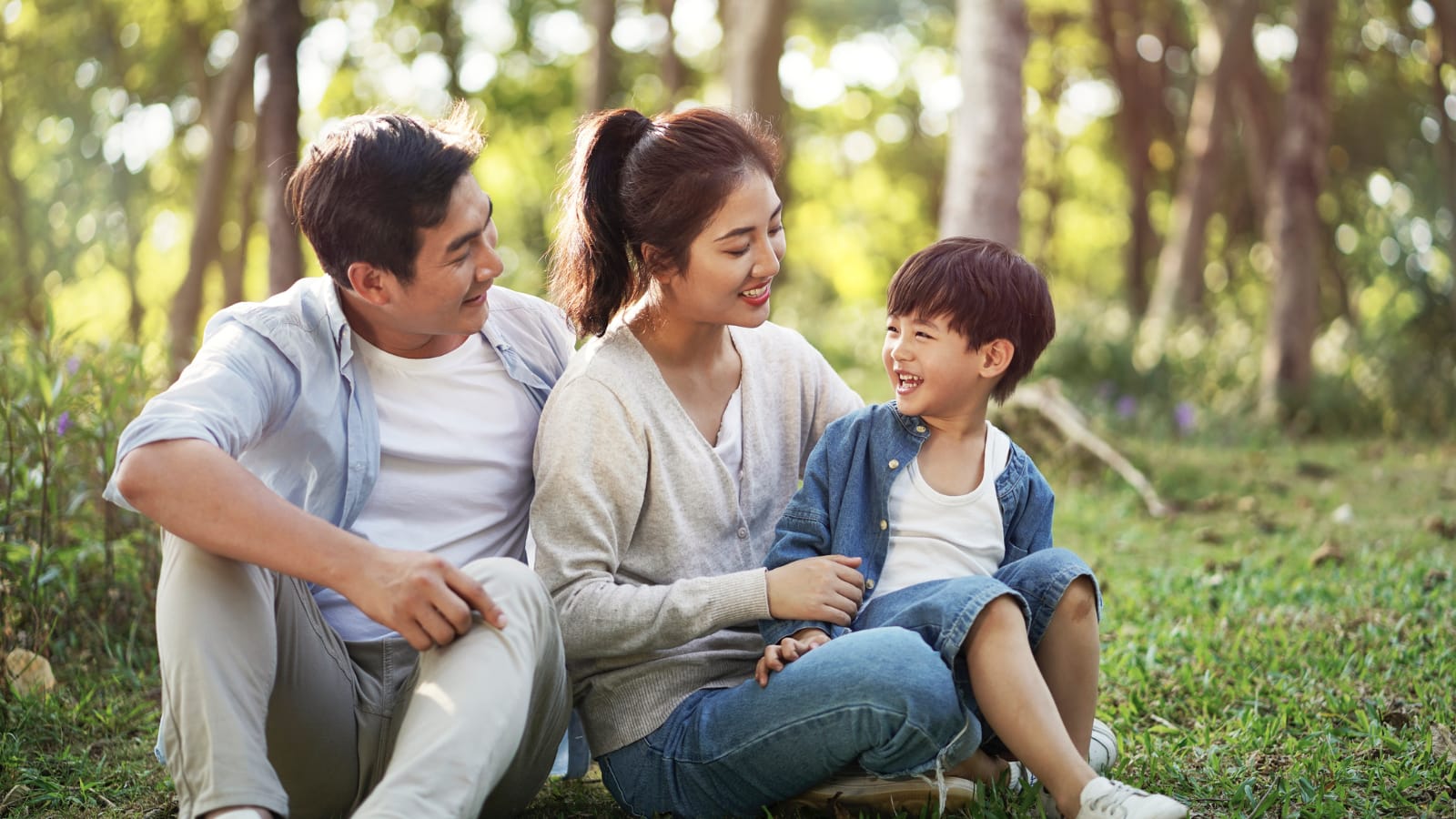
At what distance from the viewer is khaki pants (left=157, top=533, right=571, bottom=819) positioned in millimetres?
2121

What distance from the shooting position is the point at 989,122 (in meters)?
6.69

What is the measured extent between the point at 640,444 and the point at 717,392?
0.30 m

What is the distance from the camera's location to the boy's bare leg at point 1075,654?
2.54m

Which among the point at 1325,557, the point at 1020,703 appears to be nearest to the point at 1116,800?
the point at 1020,703

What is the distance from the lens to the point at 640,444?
2.68 meters

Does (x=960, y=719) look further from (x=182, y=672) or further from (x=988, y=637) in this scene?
(x=182, y=672)

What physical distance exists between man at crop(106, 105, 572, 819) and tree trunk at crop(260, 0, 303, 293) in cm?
409

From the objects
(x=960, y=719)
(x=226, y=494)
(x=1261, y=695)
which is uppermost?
(x=226, y=494)

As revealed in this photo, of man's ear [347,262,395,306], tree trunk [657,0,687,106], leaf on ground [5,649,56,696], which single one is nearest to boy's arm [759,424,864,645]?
man's ear [347,262,395,306]

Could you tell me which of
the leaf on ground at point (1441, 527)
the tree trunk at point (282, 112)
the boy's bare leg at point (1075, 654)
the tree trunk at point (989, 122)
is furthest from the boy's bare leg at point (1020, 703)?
the tree trunk at point (282, 112)

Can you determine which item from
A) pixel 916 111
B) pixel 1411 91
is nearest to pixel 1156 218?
pixel 916 111

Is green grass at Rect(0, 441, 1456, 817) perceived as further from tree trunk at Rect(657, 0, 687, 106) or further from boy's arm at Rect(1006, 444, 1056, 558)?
tree trunk at Rect(657, 0, 687, 106)

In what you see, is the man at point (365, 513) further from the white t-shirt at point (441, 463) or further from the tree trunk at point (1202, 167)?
the tree trunk at point (1202, 167)

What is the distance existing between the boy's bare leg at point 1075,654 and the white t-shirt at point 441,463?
1136 mm
